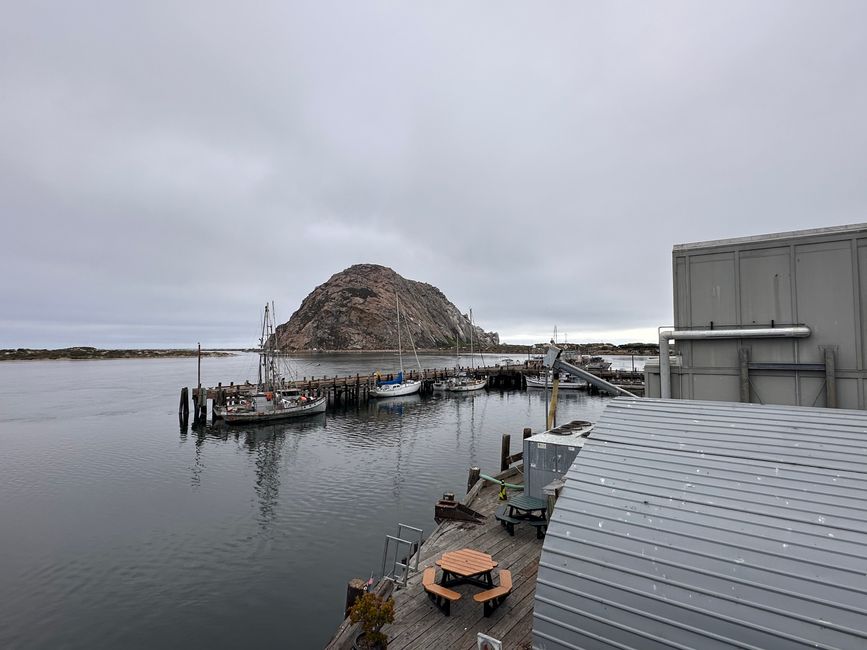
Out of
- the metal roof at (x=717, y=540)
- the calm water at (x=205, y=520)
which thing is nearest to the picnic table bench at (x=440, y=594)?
the metal roof at (x=717, y=540)

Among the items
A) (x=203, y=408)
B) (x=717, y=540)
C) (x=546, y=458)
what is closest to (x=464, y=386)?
(x=203, y=408)

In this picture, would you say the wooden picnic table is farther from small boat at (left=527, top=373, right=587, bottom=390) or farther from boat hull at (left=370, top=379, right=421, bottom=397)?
small boat at (left=527, top=373, right=587, bottom=390)

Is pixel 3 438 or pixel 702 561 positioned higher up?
pixel 702 561

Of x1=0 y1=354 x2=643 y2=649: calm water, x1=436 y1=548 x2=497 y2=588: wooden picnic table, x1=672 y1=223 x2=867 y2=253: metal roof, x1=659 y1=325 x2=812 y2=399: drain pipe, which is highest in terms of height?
x1=672 y1=223 x2=867 y2=253: metal roof

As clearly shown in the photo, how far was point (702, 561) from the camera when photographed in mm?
6016

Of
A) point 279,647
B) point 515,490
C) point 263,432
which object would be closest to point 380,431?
point 263,432

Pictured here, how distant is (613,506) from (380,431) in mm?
39909

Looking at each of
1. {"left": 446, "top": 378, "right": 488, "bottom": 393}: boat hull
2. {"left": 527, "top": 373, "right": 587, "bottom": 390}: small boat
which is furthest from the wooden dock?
{"left": 527, "top": 373, "right": 587, "bottom": 390}: small boat

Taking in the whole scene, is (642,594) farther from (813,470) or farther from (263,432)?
(263,432)

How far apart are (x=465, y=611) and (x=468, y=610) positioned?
8cm

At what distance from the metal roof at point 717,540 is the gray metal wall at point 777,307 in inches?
177

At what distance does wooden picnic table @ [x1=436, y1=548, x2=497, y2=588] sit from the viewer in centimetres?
969

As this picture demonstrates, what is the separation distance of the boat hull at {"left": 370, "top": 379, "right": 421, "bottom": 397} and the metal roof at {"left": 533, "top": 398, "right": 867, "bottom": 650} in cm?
6329

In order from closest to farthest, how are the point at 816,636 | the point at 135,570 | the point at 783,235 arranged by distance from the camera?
the point at 816,636, the point at 783,235, the point at 135,570
